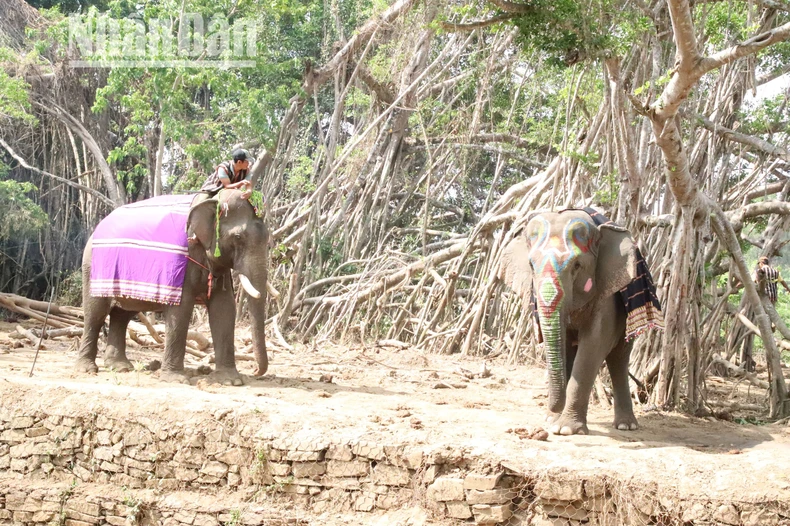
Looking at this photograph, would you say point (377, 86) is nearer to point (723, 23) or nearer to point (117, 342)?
point (117, 342)

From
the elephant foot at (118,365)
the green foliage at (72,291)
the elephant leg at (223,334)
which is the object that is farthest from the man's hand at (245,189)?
the green foliage at (72,291)

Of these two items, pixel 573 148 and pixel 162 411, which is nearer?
pixel 162 411

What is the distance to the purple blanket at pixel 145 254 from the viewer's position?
693 centimetres

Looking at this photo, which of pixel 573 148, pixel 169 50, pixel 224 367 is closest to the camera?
pixel 224 367

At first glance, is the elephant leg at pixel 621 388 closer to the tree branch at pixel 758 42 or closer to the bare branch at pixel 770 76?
the tree branch at pixel 758 42

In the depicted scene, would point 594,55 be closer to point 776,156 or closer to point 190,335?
point 776,156

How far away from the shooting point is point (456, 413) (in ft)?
19.6

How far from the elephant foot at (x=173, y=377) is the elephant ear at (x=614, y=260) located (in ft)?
11.0

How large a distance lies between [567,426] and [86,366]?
13.9 ft

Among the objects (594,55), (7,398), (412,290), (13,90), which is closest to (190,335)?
(7,398)

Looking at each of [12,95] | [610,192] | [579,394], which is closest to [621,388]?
[579,394]

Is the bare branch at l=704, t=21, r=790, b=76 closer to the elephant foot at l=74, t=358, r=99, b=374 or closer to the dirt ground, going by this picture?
the dirt ground

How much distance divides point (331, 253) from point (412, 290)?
5.81ft

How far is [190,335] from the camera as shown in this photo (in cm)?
867
